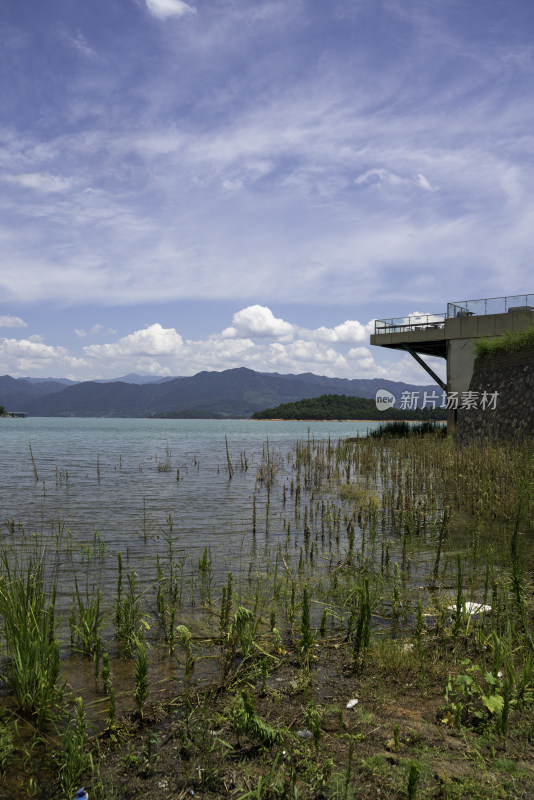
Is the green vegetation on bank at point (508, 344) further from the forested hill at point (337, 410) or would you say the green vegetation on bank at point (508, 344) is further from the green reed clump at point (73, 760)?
the forested hill at point (337, 410)

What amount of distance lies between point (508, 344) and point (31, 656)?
20304 mm

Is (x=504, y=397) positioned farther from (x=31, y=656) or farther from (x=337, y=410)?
(x=337, y=410)

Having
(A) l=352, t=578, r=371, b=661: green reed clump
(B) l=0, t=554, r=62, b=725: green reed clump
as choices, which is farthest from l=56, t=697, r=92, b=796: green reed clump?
(A) l=352, t=578, r=371, b=661: green reed clump

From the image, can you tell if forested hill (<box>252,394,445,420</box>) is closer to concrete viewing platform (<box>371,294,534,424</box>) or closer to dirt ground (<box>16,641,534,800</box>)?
concrete viewing platform (<box>371,294,534,424</box>)

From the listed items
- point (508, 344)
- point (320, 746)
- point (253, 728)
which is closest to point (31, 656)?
point (253, 728)

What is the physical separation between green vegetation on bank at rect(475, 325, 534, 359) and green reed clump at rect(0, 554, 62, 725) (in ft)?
58.7

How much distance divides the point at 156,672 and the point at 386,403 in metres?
49.5

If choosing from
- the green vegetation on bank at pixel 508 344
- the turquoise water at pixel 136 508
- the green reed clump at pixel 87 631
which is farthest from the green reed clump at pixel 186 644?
the green vegetation on bank at pixel 508 344

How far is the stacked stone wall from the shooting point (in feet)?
56.2

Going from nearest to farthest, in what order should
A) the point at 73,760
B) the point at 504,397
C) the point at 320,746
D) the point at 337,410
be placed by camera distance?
the point at 73,760
the point at 320,746
the point at 504,397
the point at 337,410

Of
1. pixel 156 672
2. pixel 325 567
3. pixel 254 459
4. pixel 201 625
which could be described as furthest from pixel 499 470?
pixel 254 459

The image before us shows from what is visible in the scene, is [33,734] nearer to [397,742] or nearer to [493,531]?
[397,742]

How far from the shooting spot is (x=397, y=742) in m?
2.89

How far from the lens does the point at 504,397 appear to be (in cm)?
1984
